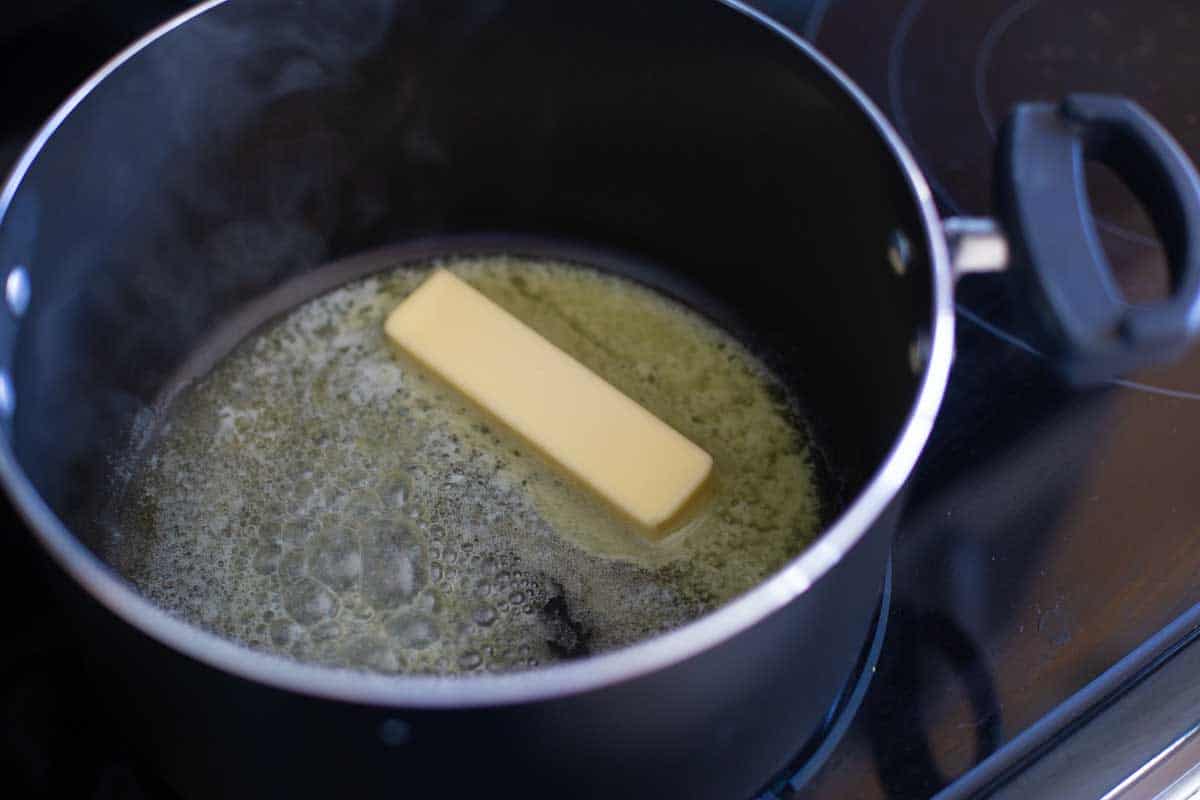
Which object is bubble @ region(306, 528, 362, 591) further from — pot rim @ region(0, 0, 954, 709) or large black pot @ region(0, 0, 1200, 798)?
pot rim @ region(0, 0, 954, 709)

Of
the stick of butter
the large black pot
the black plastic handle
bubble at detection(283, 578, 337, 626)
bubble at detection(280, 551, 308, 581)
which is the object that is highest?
the black plastic handle

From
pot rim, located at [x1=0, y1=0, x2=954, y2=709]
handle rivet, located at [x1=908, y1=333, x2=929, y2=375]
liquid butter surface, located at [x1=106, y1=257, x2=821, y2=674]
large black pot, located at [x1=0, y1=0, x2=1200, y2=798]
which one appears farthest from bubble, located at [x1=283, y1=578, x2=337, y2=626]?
handle rivet, located at [x1=908, y1=333, x2=929, y2=375]

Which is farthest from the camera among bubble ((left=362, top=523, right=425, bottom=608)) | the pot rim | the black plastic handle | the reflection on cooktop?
bubble ((left=362, top=523, right=425, bottom=608))

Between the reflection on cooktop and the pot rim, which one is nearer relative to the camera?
the pot rim

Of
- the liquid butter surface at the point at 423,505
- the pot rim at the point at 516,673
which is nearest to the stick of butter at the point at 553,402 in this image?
the liquid butter surface at the point at 423,505

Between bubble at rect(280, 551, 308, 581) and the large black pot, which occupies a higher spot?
the large black pot

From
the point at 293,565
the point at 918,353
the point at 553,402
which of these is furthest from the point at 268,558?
the point at 918,353

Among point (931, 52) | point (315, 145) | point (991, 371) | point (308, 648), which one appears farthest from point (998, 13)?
point (308, 648)

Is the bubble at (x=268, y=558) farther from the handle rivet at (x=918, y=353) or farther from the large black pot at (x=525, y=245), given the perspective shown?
the handle rivet at (x=918, y=353)
